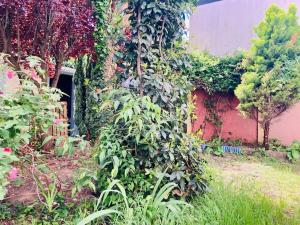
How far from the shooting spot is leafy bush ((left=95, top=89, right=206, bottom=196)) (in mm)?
3045

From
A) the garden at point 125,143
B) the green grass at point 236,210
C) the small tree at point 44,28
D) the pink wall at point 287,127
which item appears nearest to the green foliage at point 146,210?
the garden at point 125,143

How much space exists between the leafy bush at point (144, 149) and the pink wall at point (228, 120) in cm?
604

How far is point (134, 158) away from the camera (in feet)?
10.5

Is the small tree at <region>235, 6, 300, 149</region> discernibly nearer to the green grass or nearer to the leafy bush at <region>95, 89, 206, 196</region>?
the green grass

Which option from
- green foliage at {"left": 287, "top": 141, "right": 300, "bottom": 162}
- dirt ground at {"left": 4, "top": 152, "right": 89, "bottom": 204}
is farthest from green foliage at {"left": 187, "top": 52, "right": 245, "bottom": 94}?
dirt ground at {"left": 4, "top": 152, "right": 89, "bottom": 204}

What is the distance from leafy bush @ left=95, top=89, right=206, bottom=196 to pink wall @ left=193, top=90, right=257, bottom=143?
19.8ft

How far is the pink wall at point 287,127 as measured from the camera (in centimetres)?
874

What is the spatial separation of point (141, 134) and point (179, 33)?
5.01ft

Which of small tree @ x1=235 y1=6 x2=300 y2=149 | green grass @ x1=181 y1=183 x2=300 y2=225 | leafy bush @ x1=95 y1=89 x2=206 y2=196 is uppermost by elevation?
small tree @ x1=235 y1=6 x2=300 y2=149

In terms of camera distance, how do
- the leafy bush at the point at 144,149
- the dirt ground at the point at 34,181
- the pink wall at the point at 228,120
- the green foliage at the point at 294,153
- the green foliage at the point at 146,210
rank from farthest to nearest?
the pink wall at the point at 228,120 < the green foliage at the point at 294,153 < the dirt ground at the point at 34,181 < the leafy bush at the point at 144,149 < the green foliage at the point at 146,210

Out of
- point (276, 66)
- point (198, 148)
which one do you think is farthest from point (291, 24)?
point (198, 148)

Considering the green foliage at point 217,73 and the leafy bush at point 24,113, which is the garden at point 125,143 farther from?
the green foliage at point 217,73

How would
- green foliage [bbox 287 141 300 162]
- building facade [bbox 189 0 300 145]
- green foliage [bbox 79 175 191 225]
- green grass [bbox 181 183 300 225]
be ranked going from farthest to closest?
building facade [bbox 189 0 300 145] → green foliage [bbox 287 141 300 162] → green grass [bbox 181 183 300 225] → green foliage [bbox 79 175 191 225]

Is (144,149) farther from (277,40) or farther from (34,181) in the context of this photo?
(277,40)
